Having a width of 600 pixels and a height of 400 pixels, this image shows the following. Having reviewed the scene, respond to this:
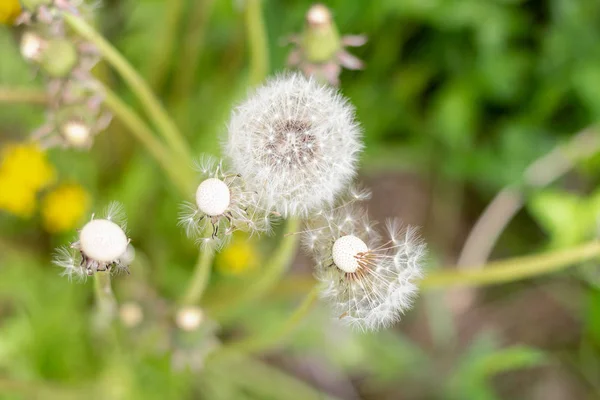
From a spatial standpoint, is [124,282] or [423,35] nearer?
[124,282]

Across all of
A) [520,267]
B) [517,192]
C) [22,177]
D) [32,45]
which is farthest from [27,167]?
[517,192]

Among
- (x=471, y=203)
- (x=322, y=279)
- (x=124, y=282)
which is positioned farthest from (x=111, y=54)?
(x=471, y=203)

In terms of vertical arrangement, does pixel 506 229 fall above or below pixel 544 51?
below

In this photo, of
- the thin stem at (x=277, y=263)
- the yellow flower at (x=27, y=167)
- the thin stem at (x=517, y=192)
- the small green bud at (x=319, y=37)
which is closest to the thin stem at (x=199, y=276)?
the thin stem at (x=277, y=263)

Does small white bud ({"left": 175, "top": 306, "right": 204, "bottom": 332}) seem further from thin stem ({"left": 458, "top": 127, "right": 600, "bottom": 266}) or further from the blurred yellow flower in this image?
thin stem ({"left": 458, "top": 127, "right": 600, "bottom": 266})

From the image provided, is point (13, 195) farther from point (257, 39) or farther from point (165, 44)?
point (257, 39)

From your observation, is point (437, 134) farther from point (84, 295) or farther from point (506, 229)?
point (84, 295)
